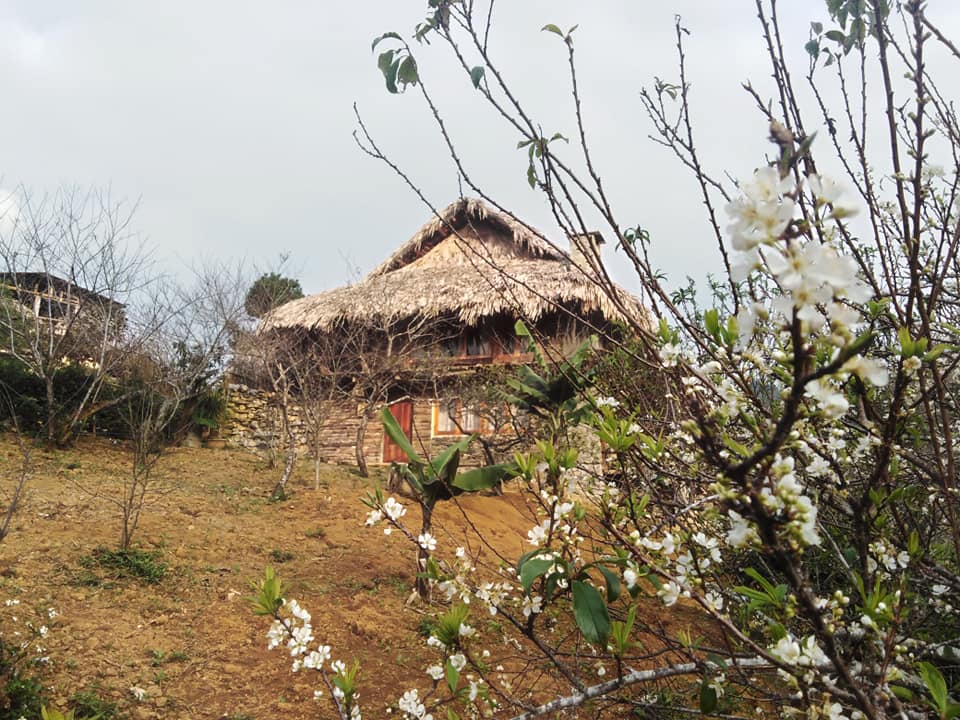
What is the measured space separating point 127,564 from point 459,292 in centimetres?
776

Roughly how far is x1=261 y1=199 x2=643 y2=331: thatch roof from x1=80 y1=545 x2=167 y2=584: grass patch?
20.2ft

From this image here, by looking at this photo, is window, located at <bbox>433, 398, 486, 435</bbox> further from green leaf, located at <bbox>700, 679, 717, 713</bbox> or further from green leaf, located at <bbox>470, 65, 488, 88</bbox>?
green leaf, located at <bbox>700, 679, 717, 713</bbox>

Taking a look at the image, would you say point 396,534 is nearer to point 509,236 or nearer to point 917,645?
point 917,645

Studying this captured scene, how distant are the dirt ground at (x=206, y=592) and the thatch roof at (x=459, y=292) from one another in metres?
4.28

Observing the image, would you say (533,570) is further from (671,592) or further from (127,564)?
(127,564)

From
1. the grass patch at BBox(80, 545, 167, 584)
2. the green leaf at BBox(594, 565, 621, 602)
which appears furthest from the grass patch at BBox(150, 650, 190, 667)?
the green leaf at BBox(594, 565, 621, 602)

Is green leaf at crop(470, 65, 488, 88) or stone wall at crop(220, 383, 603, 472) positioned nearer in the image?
green leaf at crop(470, 65, 488, 88)

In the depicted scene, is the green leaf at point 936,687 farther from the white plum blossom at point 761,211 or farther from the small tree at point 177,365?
the small tree at point 177,365

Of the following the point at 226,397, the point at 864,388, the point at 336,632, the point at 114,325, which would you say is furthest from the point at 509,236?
the point at 864,388

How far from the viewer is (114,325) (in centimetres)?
964

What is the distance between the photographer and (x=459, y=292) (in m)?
11.9

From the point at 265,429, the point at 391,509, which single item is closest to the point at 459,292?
the point at 265,429

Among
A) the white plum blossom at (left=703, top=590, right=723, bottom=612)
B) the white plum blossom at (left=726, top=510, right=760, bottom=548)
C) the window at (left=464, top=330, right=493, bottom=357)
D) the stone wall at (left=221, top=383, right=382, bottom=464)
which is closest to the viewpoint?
the white plum blossom at (left=726, top=510, right=760, bottom=548)

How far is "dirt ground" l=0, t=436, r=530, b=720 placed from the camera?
12.1 ft
